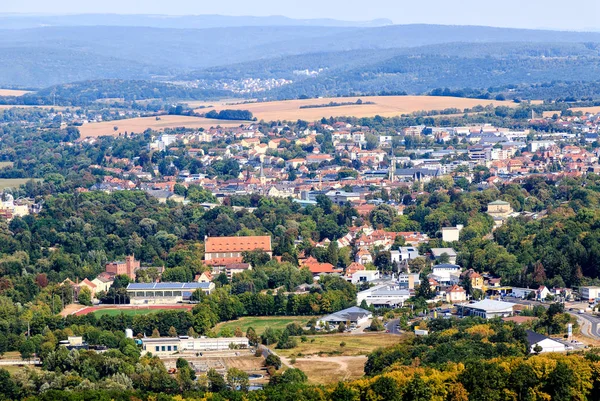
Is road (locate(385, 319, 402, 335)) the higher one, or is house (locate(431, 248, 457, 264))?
road (locate(385, 319, 402, 335))

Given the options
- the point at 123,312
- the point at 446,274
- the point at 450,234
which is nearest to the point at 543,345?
the point at 446,274

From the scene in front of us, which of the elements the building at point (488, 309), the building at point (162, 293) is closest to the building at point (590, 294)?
the building at point (488, 309)

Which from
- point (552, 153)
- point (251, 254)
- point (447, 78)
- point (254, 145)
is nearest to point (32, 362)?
point (251, 254)

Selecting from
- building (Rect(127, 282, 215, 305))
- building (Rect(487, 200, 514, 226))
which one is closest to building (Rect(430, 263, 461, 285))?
building (Rect(127, 282, 215, 305))

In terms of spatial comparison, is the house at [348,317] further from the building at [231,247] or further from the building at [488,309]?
the building at [231,247]

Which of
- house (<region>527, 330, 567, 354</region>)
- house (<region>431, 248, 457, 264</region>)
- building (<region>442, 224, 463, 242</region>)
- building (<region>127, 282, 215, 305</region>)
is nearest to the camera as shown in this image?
house (<region>527, 330, 567, 354</region>)

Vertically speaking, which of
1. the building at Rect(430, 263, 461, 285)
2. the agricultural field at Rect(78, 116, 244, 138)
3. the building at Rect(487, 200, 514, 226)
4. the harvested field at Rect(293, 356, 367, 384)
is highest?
the harvested field at Rect(293, 356, 367, 384)

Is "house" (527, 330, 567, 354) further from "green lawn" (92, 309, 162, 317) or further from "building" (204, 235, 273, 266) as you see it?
"building" (204, 235, 273, 266)
